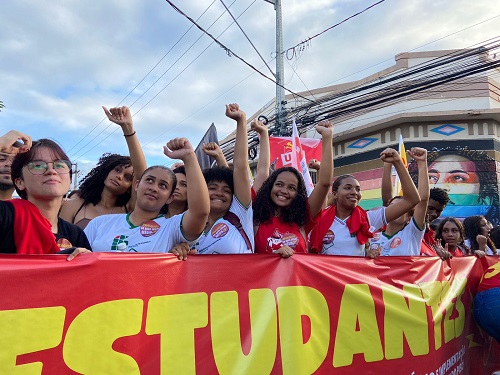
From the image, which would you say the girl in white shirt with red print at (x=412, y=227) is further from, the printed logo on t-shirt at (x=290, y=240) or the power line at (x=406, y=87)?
the power line at (x=406, y=87)

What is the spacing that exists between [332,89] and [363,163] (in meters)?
4.25

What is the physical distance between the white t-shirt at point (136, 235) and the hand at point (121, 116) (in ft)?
2.10

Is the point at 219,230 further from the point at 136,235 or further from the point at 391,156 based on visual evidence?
the point at 391,156

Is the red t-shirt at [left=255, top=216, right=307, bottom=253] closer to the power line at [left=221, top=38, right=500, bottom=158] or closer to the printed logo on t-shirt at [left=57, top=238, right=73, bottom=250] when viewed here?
the printed logo on t-shirt at [left=57, top=238, right=73, bottom=250]

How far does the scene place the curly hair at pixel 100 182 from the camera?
3.43m

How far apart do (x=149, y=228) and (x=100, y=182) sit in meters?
1.12

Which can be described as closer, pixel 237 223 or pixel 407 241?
pixel 237 223

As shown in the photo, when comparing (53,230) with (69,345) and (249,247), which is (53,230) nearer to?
(69,345)

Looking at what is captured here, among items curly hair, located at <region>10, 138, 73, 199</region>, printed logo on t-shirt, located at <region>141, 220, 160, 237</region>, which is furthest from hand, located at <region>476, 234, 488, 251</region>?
curly hair, located at <region>10, 138, 73, 199</region>

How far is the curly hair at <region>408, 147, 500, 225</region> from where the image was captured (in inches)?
760

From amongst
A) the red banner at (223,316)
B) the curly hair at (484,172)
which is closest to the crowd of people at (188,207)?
the red banner at (223,316)

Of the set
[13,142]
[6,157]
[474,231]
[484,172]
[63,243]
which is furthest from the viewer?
[484,172]

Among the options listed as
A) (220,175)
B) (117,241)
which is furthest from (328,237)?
(117,241)

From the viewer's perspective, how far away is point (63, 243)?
7.22 feet
